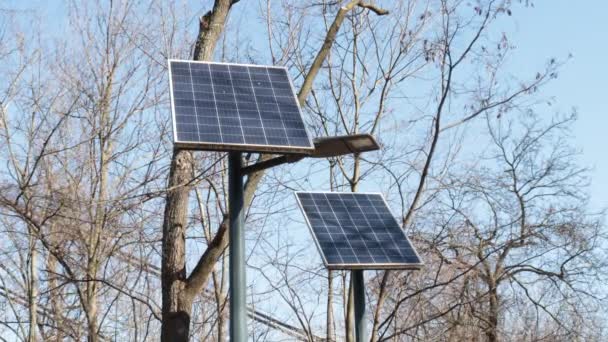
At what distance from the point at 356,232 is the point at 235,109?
204 cm

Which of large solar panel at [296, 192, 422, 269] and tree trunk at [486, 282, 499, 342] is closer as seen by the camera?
large solar panel at [296, 192, 422, 269]

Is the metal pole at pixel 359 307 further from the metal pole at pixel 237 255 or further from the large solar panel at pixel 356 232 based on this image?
the metal pole at pixel 237 255

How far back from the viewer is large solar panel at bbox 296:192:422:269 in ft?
27.9

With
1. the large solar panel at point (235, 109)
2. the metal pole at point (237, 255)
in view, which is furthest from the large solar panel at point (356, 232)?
the large solar panel at point (235, 109)

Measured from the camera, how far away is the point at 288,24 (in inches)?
610

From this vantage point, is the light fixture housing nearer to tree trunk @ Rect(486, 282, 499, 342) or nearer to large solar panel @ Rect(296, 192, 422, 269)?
large solar panel @ Rect(296, 192, 422, 269)

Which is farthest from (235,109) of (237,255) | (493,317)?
(493,317)

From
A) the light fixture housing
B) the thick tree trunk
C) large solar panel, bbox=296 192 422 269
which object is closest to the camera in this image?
the light fixture housing

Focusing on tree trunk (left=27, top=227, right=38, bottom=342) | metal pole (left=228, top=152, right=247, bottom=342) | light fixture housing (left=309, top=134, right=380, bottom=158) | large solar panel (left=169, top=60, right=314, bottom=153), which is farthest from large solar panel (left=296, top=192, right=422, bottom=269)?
tree trunk (left=27, top=227, right=38, bottom=342)

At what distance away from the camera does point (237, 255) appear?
7191mm

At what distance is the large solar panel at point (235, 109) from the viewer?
6.96 meters

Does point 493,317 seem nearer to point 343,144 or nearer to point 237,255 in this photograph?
point 343,144

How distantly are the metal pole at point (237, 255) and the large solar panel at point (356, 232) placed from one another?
1230 mm

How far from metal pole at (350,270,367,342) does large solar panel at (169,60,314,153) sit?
184cm
